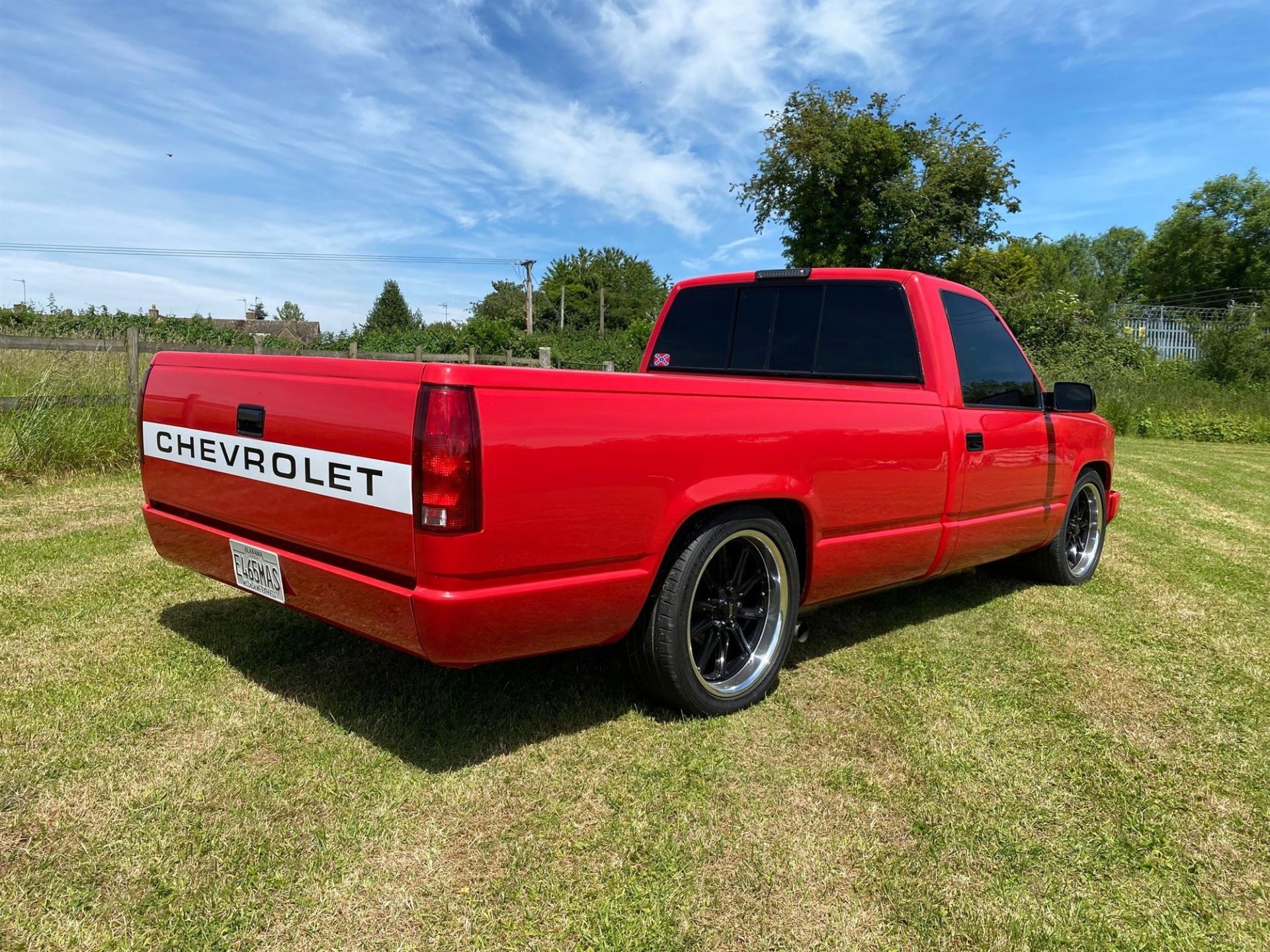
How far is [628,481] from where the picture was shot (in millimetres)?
2443

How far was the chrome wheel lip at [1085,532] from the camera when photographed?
5.21 m

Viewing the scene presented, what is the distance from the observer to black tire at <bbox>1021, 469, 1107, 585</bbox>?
4.98m

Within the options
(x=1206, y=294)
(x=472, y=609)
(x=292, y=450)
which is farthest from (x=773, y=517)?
(x=1206, y=294)

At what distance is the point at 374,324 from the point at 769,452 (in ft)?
239

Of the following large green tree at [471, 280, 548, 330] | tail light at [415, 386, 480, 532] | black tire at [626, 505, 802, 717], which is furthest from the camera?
large green tree at [471, 280, 548, 330]

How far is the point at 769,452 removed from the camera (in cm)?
287

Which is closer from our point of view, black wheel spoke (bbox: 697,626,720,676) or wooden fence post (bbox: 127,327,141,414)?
black wheel spoke (bbox: 697,626,720,676)

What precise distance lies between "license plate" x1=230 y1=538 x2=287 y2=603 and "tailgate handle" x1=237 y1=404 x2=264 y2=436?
394 mm

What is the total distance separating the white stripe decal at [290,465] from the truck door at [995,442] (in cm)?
260

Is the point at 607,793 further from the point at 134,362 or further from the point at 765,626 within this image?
the point at 134,362

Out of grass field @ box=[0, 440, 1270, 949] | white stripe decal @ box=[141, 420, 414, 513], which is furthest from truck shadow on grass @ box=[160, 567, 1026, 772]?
white stripe decal @ box=[141, 420, 414, 513]

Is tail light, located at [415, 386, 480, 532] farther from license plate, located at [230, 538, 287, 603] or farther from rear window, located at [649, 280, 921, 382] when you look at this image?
rear window, located at [649, 280, 921, 382]

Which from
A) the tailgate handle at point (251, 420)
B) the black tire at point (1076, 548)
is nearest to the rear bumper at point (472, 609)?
the tailgate handle at point (251, 420)

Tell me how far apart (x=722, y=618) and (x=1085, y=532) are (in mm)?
3542
